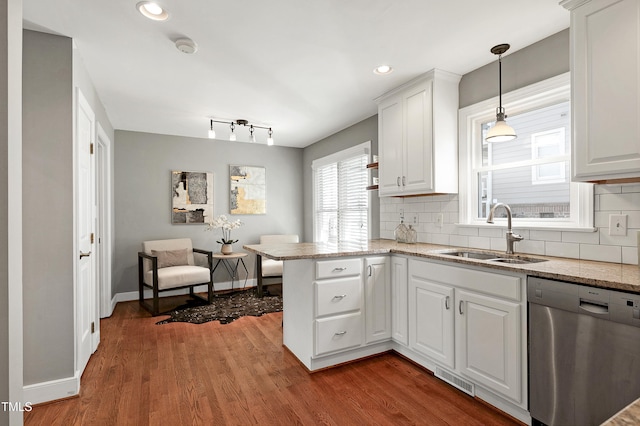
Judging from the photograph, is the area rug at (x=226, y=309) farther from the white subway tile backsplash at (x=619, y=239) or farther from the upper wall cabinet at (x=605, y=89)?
the upper wall cabinet at (x=605, y=89)

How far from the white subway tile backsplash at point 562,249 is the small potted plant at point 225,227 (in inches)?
153

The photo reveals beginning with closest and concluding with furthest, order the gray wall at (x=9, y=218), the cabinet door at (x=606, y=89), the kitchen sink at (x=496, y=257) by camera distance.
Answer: the gray wall at (x=9, y=218) < the cabinet door at (x=606, y=89) < the kitchen sink at (x=496, y=257)

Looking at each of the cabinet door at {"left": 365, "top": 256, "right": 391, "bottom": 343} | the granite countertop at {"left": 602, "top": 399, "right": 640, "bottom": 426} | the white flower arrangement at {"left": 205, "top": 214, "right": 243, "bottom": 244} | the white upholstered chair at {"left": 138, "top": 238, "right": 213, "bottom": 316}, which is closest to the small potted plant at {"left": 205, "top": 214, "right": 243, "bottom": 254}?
the white flower arrangement at {"left": 205, "top": 214, "right": 243, "bottom": 244}

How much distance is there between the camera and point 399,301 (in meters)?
2.77

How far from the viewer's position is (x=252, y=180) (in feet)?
18.1

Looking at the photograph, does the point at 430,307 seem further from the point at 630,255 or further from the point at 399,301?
the point at 630,255

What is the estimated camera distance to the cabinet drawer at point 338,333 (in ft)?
8.37

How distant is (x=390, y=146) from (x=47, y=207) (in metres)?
2.79

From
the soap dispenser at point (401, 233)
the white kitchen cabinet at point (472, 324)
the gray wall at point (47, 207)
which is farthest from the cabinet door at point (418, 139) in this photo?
the gray wall at point (47, 207)

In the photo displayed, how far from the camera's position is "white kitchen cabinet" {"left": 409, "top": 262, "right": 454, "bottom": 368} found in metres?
2.31

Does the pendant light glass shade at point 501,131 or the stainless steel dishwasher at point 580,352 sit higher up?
the pendant light glass shade at point 501,131

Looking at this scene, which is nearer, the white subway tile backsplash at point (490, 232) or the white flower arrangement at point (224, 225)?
the white subway tile backsplash at point (490, 232)

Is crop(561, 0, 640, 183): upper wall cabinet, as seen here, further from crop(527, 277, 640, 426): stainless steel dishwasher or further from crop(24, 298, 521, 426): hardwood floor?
crop(24, 298, 521, 426): hardwood floor

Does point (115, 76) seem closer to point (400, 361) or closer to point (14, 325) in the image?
point (14, 325)
